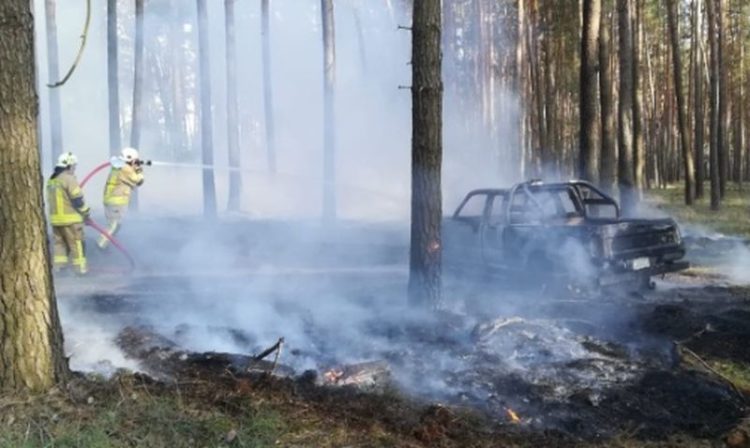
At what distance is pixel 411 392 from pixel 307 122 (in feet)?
Result: 135

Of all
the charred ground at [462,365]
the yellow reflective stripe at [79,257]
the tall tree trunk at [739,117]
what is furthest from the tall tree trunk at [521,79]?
the yellow reflective stripe at [79,257]

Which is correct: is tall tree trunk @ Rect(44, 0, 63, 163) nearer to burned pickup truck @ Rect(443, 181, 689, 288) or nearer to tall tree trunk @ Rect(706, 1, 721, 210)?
burned pickup truck @ Rect(443, 181, 689, 288)

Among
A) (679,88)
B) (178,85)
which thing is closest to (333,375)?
(679,88)

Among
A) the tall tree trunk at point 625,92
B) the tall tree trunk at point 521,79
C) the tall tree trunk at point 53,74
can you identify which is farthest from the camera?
the tall tree trunk at point 521,79

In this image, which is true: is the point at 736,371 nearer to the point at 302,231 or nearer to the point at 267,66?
the point at 302,231

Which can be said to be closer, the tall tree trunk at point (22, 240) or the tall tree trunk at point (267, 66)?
the tall tree trunk at point (22, 240)

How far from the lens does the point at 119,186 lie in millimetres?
12172

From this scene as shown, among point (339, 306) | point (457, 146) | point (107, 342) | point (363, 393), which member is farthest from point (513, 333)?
point (457, 146)

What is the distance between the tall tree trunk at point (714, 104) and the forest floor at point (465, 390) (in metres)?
13.0

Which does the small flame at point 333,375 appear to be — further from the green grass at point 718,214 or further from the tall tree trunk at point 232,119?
the tall tree trunk at point 232,119

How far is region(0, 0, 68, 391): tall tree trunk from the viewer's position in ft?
13.6

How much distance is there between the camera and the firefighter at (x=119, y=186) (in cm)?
1209

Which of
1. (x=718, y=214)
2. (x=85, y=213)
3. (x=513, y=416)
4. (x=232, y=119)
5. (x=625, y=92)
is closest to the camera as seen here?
(x=513, y=416)

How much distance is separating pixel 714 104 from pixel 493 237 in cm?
1487
